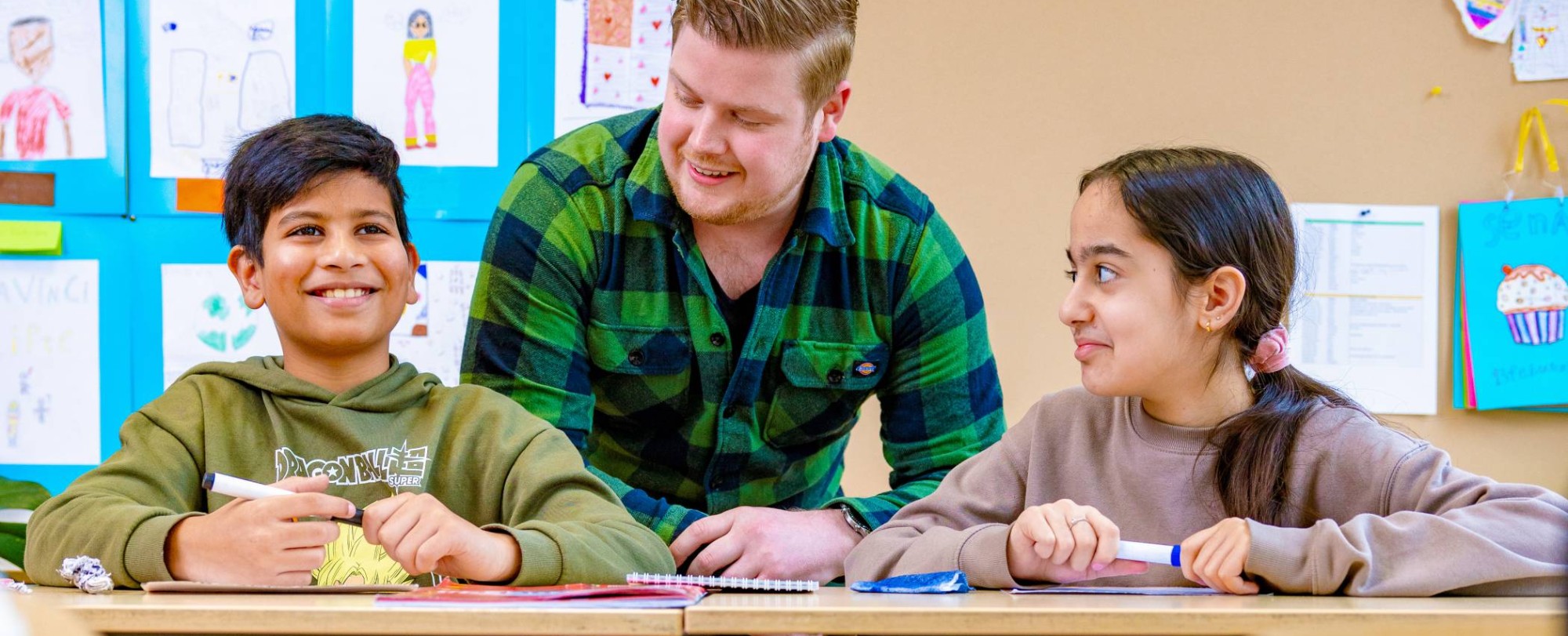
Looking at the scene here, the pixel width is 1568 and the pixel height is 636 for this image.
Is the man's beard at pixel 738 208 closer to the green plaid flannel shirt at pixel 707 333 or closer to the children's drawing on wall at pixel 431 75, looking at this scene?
the green plaid flannel shirt at pixel 707 333

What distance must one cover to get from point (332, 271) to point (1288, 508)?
96 cm

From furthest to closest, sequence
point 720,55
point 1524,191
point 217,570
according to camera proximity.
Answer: point 1524,191 → point 720,55 → point 217,570

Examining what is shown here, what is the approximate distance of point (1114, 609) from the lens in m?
0.68

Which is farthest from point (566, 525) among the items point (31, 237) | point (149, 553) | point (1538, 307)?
point (1538, 307)

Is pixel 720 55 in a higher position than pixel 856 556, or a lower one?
higher

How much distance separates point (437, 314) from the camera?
6.93ft

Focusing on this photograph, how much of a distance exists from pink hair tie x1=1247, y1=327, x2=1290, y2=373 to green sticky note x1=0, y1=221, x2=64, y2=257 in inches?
74.1

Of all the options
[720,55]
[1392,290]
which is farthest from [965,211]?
[720,55]

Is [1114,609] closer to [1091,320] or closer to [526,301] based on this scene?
[1091,320]

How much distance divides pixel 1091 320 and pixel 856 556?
13.0 inches

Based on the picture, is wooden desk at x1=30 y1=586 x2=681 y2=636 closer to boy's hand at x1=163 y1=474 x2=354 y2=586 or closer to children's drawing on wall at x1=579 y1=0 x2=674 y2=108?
boy's hand at x1=163 y1=474 x2=354 y2=586

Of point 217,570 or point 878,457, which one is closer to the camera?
point 217,570

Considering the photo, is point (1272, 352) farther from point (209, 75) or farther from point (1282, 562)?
point (209, 75)

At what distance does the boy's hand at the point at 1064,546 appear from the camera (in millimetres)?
994
